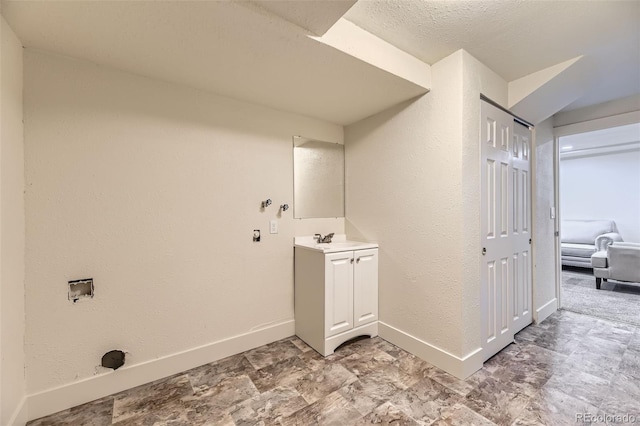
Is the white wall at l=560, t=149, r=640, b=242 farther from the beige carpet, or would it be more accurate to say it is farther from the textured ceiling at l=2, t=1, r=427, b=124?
the textured ceiling at l=2, t=1, r=427, b=124

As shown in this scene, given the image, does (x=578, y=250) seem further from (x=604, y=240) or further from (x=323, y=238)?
(x=323, y=238)

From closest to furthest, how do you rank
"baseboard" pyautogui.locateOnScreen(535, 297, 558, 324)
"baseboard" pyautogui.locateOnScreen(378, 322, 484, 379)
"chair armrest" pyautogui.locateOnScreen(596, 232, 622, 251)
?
"baseboard" pyautogui.locateOnScreen(378, 322, 484, 379) < "baseboard" pyautogui.locateOnScreen(535, 297, 558, 324) < "chair armrest" pyautogui.locateOnScreen(596, 232, 622, 251)

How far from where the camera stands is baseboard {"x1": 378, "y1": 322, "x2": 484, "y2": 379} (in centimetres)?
189

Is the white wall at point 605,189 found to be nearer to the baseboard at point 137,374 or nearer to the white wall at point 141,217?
the white wall at point 141,217

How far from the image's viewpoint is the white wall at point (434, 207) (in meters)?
1.91

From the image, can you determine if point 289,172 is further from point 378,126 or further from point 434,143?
point 434,143

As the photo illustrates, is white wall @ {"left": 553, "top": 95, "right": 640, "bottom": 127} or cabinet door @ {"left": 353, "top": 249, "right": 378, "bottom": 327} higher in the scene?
white wall @ {"left": 553, "top": 95, "right": 640, "bottom": 127}

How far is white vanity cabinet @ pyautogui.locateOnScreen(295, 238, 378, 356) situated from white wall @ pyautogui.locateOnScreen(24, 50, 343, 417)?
0.25 metres

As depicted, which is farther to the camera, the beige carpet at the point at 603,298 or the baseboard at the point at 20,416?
the beige carpet at the point at 603,298

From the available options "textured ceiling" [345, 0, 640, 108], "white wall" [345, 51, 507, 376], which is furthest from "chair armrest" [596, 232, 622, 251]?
"white wall" [345, 51, 507, 376]

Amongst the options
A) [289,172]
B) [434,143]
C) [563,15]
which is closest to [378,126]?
[434,143]

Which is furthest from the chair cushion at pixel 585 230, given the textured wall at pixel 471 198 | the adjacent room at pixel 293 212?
the textured wall at pixel 471 198

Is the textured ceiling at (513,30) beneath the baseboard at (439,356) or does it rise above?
above

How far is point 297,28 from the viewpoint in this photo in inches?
56.8
